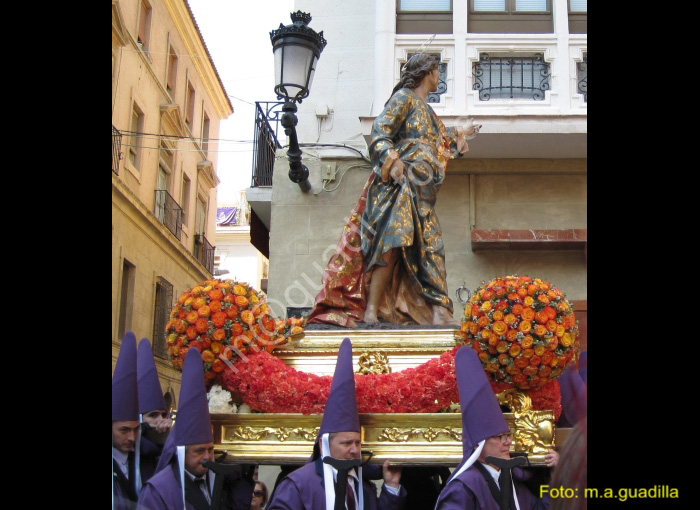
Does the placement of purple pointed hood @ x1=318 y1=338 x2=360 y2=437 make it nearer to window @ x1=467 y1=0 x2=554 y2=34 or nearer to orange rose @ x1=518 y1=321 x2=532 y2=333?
orange rose @ x1=518 y1=321 x2=532 y2=333

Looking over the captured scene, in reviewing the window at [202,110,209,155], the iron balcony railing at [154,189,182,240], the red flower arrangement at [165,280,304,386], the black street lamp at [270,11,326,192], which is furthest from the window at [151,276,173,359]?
the window at [202,110,209,155]

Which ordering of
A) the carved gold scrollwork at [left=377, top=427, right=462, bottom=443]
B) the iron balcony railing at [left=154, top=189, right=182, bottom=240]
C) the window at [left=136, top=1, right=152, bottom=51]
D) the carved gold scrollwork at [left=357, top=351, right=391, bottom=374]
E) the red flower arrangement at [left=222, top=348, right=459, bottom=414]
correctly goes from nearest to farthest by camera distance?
the carved gold scrollwork at [left=377, top=427, right=462, bottom=443]
the red flower arrangement at [left=222, top=348, right=459, bottom=414]
the carved gold scrollwork at [left=357, top=351, right=391, bottom=374]
the iron balcony railing at [left=154, top=189, right=182, bottom=240]
the window at [left=136, top=1, right=152, bottom=51]

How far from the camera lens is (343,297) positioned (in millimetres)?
5156

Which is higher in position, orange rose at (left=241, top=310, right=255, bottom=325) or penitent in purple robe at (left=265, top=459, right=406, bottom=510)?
orange rose at (left=241, top=310, right=255, bottom=325)

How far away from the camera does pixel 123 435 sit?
3.45 m

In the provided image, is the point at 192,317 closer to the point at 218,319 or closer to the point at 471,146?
the point at 218,319

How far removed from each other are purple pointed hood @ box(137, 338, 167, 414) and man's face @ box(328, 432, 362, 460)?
1010mm

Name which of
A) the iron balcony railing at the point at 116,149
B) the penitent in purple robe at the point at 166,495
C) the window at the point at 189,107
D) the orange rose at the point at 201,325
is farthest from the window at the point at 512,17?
the penitent in purple robe at the point at 166,495

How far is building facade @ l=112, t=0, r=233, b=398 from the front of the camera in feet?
19.1

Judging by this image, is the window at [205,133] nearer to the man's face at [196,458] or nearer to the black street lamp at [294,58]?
the black street lamp at [294,58]

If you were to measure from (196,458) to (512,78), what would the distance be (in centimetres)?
643

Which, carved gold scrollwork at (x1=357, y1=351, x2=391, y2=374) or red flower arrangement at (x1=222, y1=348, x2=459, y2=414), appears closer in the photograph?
red flower arrangement at (x1=222, y1=348, x2=459, y2=414)
